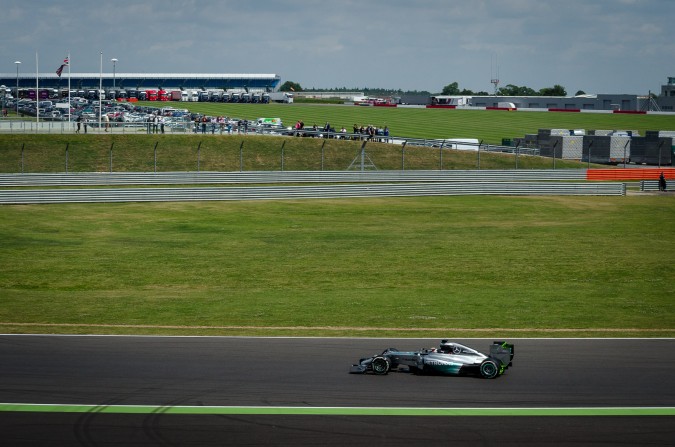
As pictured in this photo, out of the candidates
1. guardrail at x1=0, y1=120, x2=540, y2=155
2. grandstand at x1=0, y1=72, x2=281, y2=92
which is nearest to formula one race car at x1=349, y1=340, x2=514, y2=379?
guardrail at x1=0, y1=120, x2=540, y2=155

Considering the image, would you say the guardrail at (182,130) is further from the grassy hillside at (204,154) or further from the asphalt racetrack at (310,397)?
the asphalt racetrack at (310,397)

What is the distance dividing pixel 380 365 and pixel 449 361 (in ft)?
4.13

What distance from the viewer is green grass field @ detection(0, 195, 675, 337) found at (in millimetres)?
20781

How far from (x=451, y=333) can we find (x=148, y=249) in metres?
15.3

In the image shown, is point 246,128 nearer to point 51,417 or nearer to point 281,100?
point 51,417

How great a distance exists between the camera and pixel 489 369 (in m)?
15.5

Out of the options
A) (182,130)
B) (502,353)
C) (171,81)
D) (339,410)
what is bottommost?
(339,410)

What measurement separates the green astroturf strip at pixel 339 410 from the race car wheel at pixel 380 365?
1806 mm

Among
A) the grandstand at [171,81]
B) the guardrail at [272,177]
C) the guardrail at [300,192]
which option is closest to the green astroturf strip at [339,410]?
the guardrail at [300,192]

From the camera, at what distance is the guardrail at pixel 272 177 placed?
45.5 metres

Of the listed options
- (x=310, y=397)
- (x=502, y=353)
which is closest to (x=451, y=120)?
(x=502, y=353)

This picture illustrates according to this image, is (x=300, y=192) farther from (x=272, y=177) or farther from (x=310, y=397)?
(x=310, y=397)

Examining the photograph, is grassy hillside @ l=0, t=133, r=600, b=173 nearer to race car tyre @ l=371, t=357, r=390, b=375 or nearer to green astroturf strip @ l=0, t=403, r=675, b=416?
race car tyre @ l=371, t=357, r=390, b=375

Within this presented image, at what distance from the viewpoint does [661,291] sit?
25125 mm
